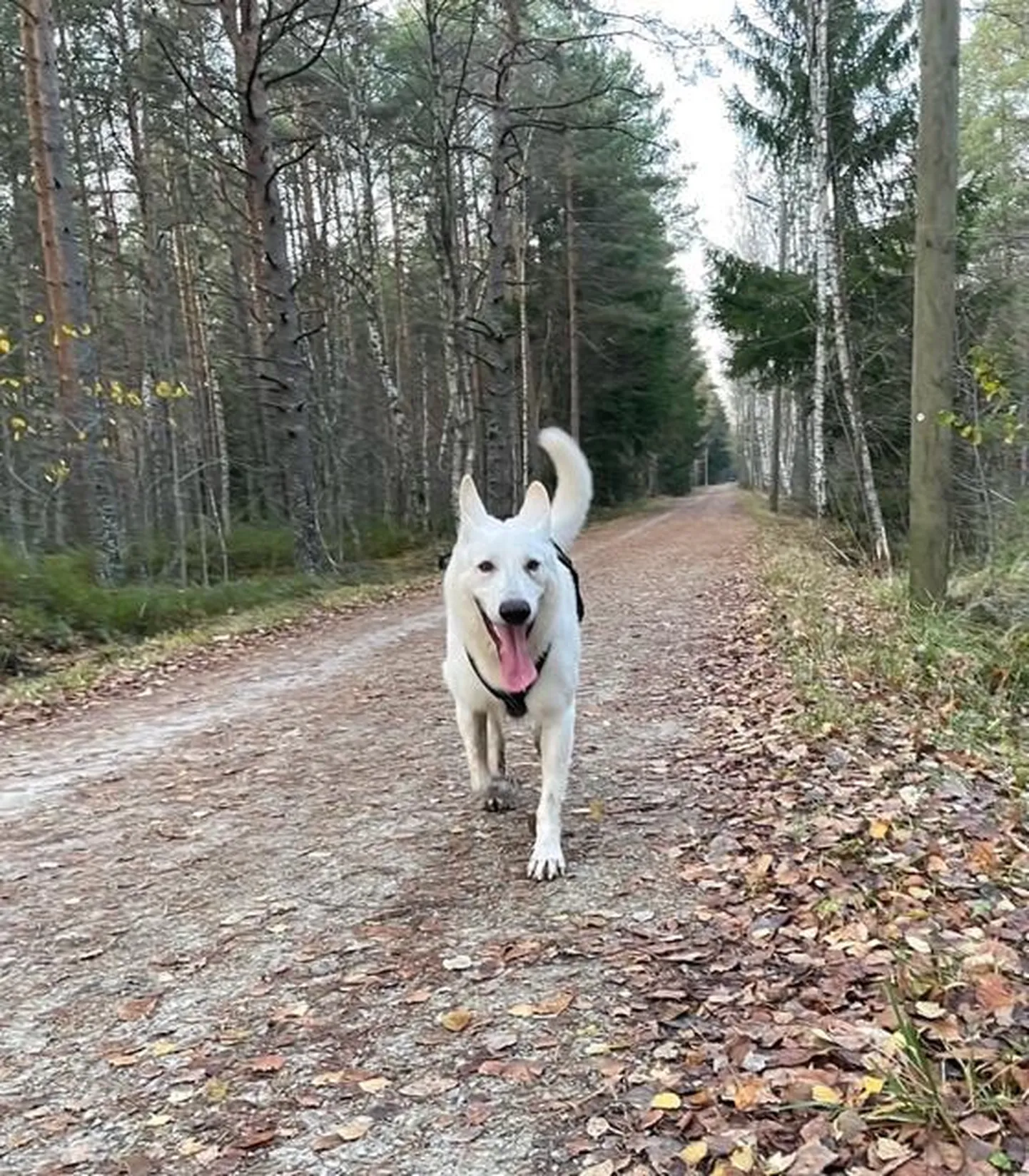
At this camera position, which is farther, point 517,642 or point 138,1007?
point 517,642

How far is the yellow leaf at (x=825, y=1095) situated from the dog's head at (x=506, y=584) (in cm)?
191

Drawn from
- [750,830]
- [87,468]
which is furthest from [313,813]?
[87,468]

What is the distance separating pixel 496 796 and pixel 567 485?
5.66ft

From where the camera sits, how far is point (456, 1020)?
2807 millimetres

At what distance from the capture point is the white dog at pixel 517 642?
3807 millimetres

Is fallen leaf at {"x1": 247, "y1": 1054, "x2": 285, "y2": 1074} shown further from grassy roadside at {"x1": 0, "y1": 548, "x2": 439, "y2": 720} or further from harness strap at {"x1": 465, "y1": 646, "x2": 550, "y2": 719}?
grassy roadside at {"x1": 0, "y1": 548, "x2": 439, "y2": 720}

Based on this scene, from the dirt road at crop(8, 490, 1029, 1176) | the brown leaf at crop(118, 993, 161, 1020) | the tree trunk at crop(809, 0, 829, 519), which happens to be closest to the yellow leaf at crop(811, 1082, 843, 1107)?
the dirt road at crop(8, 490, 1029, 1176)

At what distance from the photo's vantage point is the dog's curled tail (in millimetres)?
5008

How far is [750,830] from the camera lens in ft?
13.6

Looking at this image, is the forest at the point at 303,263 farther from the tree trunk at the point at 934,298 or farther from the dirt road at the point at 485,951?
the tree trunk at the point at 934,298

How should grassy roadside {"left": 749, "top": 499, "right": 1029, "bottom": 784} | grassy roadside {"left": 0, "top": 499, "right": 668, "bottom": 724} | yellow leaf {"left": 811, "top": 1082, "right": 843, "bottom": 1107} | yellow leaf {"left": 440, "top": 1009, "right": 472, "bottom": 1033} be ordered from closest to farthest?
yellow leaf {"left": 811, "top": 1082, "right": 843, "bottom": 1107} → yellow leaf {"left": 440, "top": 1009, "right": 472, "bottom": 1033} → grassy roadside {"left": 749, "top": 499, "right": 1029, "bottom": 784} → grassy roadside {"left": 0, "top": 499, "right": 668, "bottom": 724}

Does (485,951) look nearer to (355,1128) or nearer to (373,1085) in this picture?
(373,1085)

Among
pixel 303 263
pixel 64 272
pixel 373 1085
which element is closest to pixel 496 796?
pixel 373 1085

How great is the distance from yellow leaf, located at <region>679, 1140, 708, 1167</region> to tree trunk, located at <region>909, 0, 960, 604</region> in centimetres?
651
